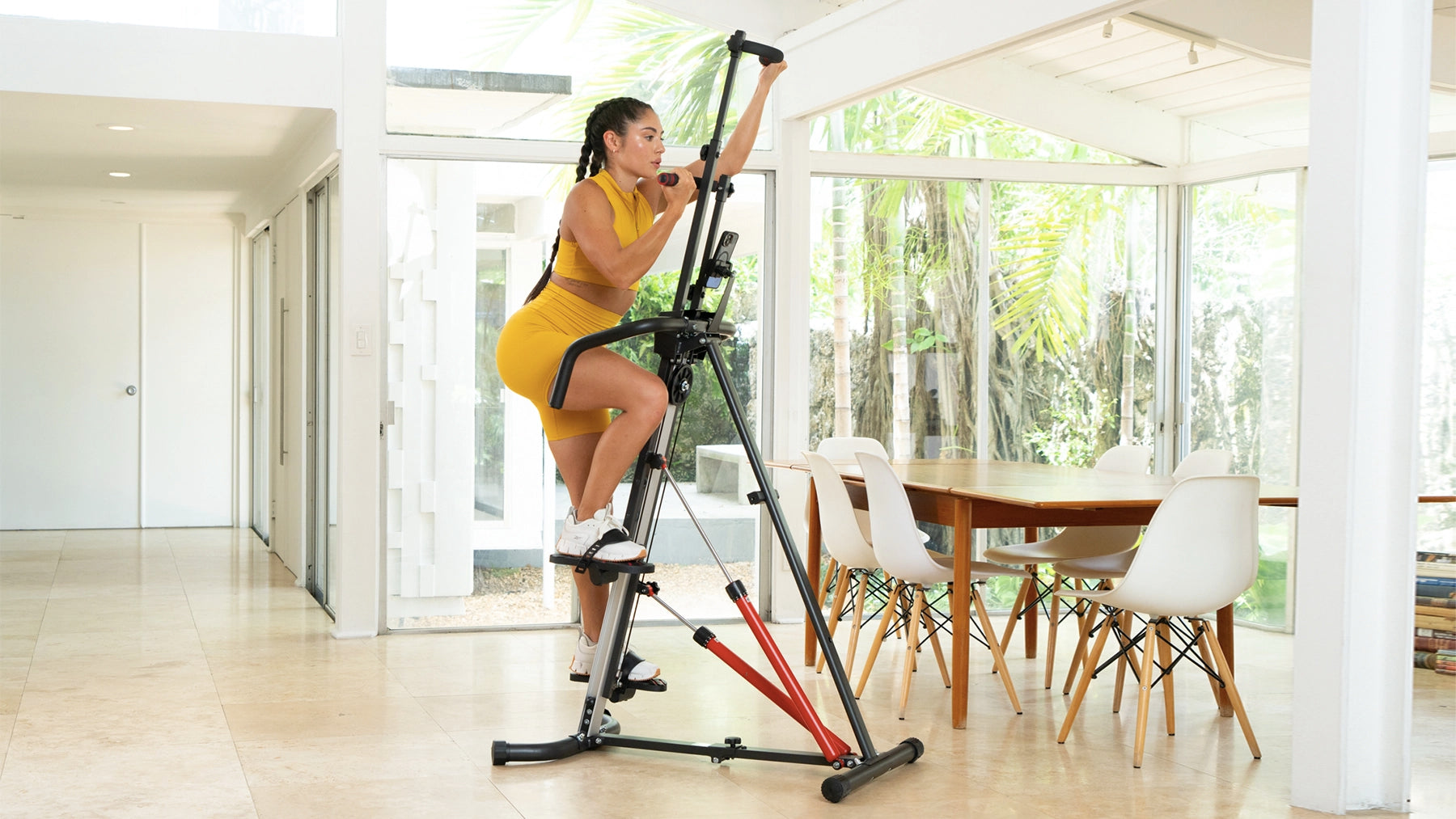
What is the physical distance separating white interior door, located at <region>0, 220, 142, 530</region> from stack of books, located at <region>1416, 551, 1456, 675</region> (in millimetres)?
8514

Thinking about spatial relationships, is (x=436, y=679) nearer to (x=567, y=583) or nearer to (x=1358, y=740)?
(x=567, y=583)

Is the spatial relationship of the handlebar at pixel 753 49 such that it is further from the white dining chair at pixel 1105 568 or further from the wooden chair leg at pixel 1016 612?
the wooden chair leg at pixel 1016 612

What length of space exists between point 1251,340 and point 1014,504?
311 centimetres

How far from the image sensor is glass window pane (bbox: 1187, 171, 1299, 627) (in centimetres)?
633

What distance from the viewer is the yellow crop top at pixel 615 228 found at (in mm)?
3592

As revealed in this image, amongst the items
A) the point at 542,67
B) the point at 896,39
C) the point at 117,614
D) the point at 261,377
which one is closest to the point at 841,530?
the point at 896,39

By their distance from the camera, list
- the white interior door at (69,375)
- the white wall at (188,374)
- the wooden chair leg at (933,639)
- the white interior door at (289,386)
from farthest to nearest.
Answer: the white wall at (188,374) < the white interior door at (69,375) < the white interior door at (289,386) < the wooden chair leg at (933,639)

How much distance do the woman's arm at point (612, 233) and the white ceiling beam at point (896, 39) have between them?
1.50 metres

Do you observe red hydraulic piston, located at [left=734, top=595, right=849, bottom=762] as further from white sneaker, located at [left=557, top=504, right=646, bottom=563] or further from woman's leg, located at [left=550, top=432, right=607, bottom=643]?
woman's leg, located at [left=550, top=432, right=607, bottom=643]

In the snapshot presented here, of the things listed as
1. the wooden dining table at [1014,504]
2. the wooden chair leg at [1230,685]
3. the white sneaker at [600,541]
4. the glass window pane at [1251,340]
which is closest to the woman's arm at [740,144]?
the white sneaker at [600,541]

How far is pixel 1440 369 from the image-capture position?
18.5 feet

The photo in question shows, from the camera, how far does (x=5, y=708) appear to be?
434 cm

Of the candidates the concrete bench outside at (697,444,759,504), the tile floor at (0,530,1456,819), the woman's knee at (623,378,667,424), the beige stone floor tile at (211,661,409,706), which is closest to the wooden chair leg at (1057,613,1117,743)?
the tile floor at (0,530,1456,819)

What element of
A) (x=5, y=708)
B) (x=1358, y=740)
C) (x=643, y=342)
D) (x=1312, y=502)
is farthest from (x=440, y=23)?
(x=1358, y=740)
